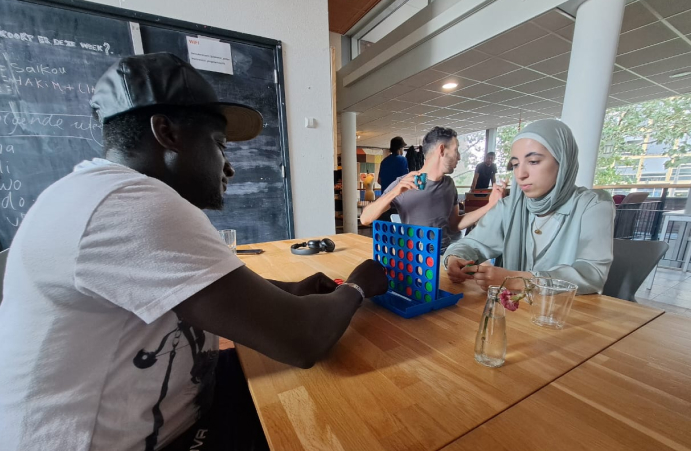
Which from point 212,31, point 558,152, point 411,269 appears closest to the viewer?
point 411,269

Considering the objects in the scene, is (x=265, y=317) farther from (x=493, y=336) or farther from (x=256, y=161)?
(x=256, y=161)

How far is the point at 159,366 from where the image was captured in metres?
0.51

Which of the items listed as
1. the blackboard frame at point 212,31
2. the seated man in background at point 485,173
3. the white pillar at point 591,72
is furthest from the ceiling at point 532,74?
the blackboard frame at point 212,31

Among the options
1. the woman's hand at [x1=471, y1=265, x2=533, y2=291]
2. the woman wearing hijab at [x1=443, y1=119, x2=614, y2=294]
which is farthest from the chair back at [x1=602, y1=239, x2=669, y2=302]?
the woman's hand at [x1=471, y1=265, x2=533, y2=291]

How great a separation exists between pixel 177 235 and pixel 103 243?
10 cm

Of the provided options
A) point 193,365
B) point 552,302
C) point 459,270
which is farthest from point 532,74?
point 193,365

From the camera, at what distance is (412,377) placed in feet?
1.56

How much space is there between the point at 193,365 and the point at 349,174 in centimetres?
491

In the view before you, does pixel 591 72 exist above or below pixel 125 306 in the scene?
above

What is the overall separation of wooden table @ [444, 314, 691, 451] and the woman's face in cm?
68

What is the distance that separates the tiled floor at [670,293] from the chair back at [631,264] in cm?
201

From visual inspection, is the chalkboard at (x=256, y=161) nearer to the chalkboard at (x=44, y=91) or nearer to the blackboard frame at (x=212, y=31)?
the blackboard frame at (x=212, y=31)

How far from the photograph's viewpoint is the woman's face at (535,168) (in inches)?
41.5

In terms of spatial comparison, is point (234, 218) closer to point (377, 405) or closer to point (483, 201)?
point (377, 405)
